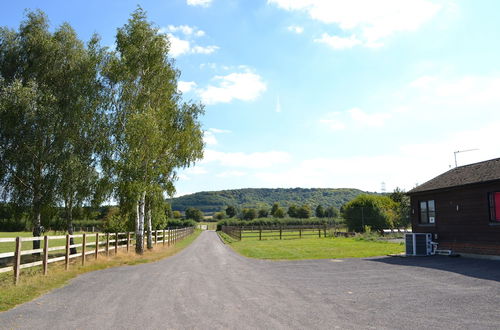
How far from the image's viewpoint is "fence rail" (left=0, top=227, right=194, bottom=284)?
33.9 feet

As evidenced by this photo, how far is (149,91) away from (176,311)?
17.6 meters

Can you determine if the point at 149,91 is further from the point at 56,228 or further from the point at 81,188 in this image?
the point at 56,228

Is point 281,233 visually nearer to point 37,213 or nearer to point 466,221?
point 466,221

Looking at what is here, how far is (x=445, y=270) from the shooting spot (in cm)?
1349

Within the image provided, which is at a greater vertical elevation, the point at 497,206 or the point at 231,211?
the point at 497,206

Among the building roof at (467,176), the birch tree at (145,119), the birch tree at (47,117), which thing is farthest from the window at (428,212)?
the birch tree at (47,117)

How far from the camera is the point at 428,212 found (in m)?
22.0

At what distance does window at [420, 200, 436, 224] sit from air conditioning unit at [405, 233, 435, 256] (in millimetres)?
1778

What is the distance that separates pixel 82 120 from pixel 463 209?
2092cm

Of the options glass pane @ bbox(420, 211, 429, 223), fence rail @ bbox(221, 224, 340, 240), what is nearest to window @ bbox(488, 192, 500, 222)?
glass pane @ bbox(420, 211, 429, 223)

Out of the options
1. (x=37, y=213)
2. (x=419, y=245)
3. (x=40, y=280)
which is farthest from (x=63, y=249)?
(x=419, y=245)

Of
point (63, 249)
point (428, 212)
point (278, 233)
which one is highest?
point (428, 212)

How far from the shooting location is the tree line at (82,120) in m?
18.1

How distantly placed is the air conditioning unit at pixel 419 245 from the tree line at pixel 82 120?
14.9 metres
